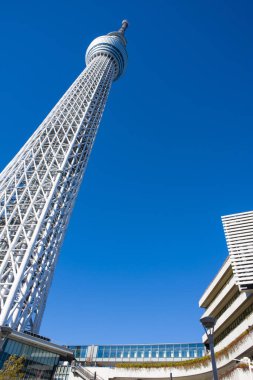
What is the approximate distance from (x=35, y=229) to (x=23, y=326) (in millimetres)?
11040

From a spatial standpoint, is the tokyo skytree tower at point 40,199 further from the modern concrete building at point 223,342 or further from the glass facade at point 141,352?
the glass facade at point 141,352

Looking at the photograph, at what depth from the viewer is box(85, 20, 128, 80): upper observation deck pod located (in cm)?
8962

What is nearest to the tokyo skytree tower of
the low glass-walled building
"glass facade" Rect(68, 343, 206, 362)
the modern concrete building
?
the low glass-walled building

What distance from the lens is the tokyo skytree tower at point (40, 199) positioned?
3422cm

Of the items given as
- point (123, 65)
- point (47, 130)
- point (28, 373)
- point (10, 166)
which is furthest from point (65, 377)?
point (123, 65)

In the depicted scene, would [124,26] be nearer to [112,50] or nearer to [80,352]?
[112,50]

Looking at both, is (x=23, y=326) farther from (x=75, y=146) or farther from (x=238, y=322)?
(x=75, y=146)

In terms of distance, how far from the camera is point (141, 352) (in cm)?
5547

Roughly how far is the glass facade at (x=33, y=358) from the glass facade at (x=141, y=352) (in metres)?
24.2

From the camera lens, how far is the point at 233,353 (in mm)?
34469

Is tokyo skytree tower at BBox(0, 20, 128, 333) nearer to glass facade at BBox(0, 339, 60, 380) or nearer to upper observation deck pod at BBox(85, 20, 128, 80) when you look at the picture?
glass facade at BBox(0, 339, 60, 380)

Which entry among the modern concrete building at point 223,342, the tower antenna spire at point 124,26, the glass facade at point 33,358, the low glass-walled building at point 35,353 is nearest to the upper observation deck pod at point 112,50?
the tower antenna spire at point 124,26

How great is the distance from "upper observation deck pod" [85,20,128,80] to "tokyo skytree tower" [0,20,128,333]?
75.0ft

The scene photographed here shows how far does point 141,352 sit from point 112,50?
7833 cm
